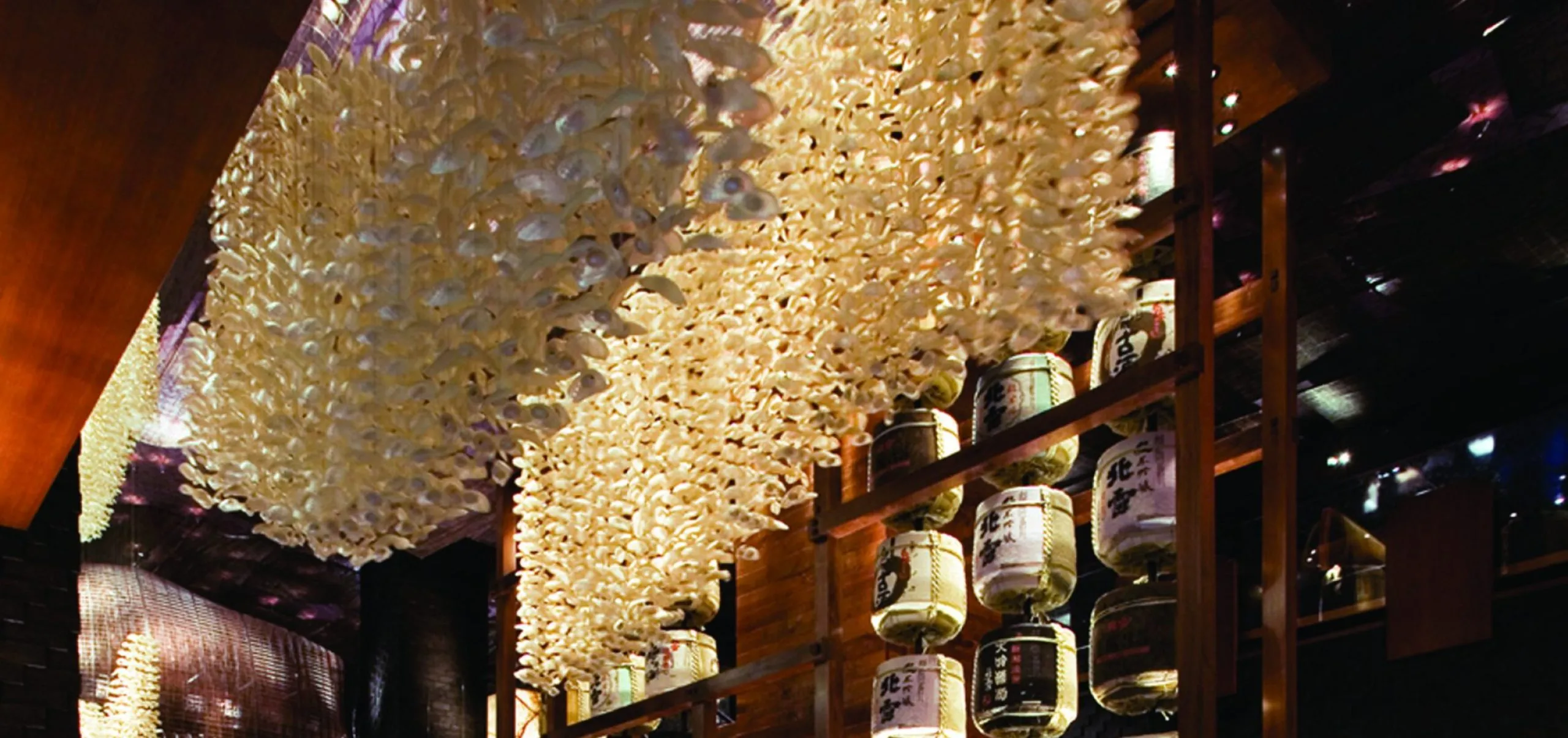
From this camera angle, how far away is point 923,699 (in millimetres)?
3799

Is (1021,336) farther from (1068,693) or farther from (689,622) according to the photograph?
(689,622)

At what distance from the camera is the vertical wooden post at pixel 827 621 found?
4.14 m

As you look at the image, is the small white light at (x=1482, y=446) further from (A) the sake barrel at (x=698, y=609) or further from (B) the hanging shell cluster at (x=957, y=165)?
(B) the hanging shell cluster at (x=957, y=165)

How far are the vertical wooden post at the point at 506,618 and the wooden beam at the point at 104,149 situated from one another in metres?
2.29

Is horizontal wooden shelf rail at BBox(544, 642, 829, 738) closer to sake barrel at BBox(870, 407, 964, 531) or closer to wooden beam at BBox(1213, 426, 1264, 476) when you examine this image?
sake barrel at BBox(870, 407, 964, 531)

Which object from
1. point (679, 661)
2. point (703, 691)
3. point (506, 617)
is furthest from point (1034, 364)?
point (506, 617)

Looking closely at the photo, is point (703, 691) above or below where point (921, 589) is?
below

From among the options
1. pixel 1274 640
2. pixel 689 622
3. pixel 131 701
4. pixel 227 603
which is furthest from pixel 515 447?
pixel 227 603

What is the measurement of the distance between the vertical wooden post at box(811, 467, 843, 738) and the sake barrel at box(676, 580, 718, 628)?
16.4 inches

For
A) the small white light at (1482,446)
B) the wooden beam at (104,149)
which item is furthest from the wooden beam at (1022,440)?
the small white light at (1482,446)

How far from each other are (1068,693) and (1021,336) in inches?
35.6

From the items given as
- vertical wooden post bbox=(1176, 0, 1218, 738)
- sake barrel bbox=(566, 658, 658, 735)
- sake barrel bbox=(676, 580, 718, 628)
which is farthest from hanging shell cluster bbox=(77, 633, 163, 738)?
vertical wooden post bbox=(1176, 0, 1218, 738)

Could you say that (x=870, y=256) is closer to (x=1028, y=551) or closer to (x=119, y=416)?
(x=1028, y=551)

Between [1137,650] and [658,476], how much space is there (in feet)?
4.73
